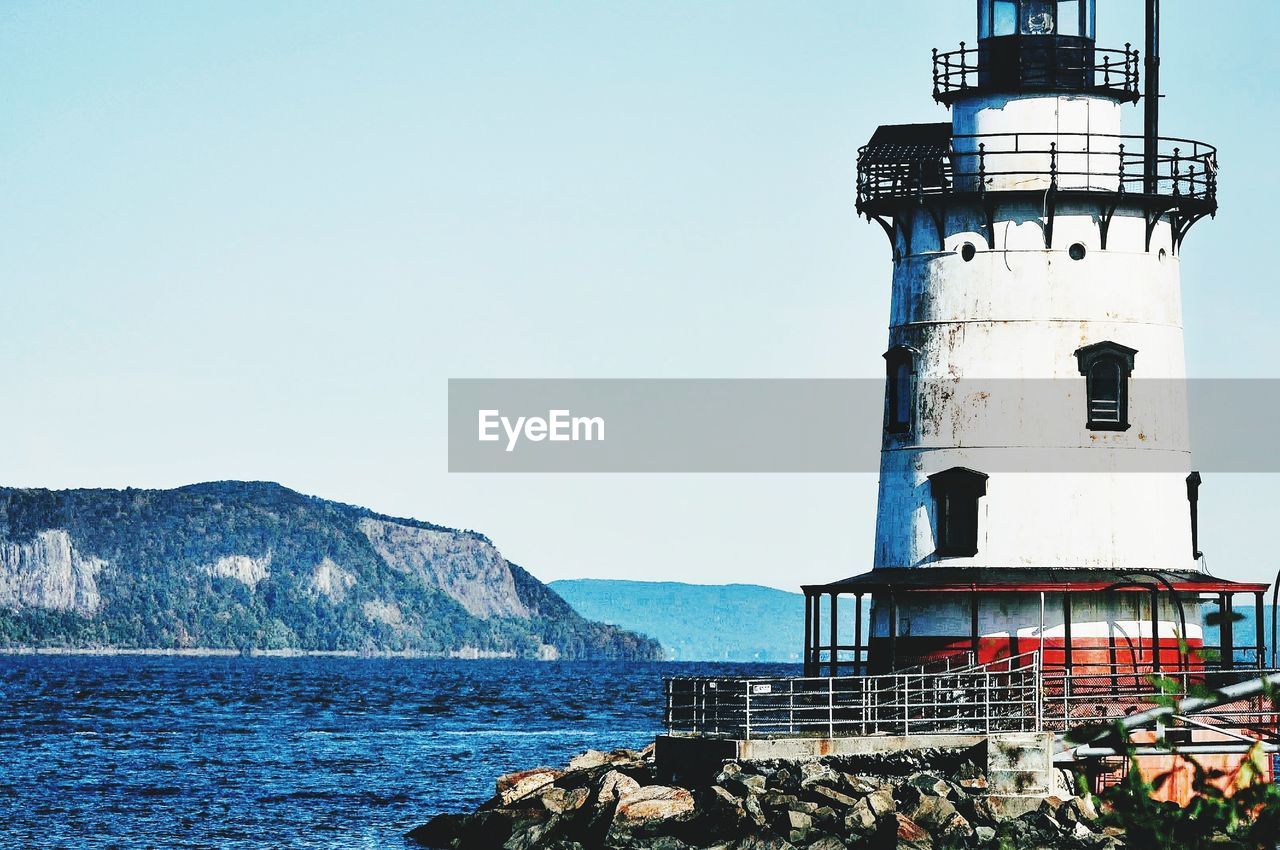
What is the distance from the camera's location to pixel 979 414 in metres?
34.5

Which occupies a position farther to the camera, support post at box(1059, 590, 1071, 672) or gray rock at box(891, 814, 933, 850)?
support post at box(1059, 590, 1071, 672)

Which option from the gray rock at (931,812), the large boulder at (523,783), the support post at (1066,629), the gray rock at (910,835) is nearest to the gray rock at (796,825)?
the gray rock at (910,835)

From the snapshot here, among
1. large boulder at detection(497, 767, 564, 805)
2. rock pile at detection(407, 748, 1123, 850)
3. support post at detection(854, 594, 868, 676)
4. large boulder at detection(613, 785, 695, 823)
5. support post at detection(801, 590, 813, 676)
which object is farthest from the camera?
support post at detection(801, 590, 813, 676)

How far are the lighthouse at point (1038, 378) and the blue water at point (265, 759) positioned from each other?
11.8 meters

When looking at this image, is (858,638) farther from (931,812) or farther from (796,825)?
(796,825)

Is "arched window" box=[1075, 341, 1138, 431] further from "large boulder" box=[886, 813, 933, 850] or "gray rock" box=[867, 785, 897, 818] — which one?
"large boulder" box=[886, 813, 933, 850]

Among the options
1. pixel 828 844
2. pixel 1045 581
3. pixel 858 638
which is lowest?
pixel 828 844

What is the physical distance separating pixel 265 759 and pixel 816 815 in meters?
38.0

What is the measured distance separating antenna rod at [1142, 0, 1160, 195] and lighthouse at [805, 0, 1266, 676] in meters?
0.04

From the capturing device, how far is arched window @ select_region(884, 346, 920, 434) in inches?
1390

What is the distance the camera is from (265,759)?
204 ft

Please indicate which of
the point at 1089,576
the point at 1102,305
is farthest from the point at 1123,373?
the point at 1089,576

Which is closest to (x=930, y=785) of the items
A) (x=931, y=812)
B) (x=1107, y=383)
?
(x=931, y=812)

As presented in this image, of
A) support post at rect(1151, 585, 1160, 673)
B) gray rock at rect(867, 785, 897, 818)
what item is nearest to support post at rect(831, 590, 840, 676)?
support post at rect(1151, 585, 1160, 673)
